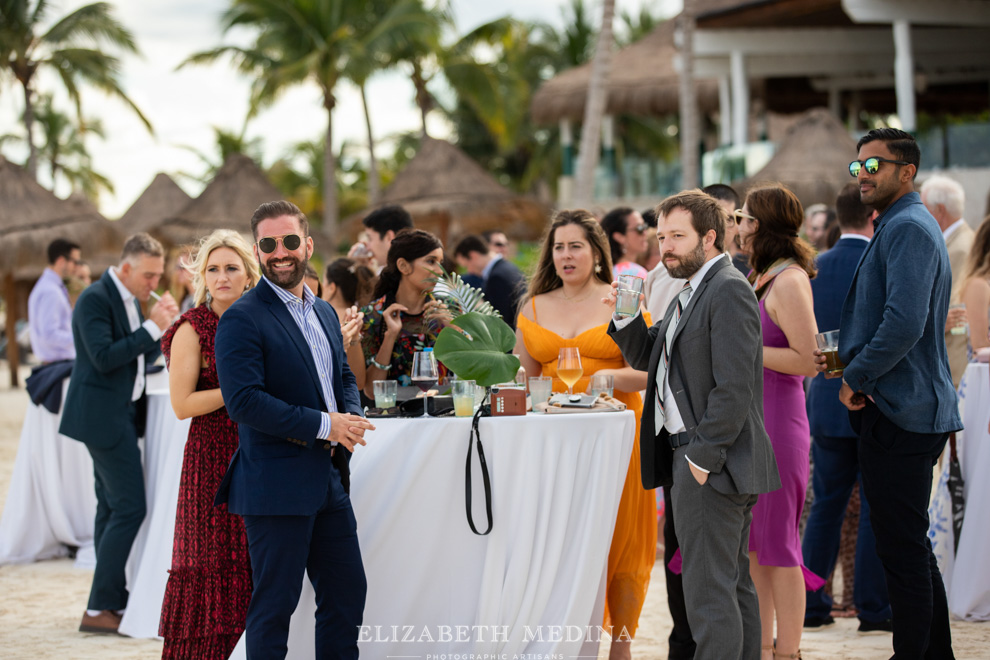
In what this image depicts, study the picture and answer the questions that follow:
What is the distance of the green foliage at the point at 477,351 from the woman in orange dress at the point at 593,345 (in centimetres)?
56

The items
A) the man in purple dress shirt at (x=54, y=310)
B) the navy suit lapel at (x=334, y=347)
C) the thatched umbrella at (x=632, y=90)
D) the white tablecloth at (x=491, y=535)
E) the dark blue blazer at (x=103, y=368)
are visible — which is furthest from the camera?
the thatched umbrella at (x=632, y=90)

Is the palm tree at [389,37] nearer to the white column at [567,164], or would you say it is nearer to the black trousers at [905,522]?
the white column at [567,164]

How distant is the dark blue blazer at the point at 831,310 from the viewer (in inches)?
194

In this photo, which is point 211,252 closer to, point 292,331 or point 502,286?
point 292,331

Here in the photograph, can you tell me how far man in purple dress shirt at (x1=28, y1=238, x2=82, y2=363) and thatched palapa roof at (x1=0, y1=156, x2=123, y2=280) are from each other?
8.46m

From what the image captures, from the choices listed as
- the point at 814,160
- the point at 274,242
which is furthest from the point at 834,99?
the point at 274,242

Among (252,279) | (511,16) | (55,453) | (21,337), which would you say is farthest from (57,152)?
(252,279)

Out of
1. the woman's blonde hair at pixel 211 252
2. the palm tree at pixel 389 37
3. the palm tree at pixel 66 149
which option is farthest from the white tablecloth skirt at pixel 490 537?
the palm tree at pixel 66 149

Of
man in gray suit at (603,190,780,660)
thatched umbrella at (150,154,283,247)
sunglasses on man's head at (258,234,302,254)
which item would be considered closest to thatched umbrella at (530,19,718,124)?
thatched umbrella at (150,154,283,247)

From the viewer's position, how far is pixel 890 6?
1741cm

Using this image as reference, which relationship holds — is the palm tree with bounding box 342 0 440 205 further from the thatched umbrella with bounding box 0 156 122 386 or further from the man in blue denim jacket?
the man in blue denim jacket

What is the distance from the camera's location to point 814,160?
15.3 metres

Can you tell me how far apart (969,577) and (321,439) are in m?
3.60

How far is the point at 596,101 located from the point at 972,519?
38.6 feet
